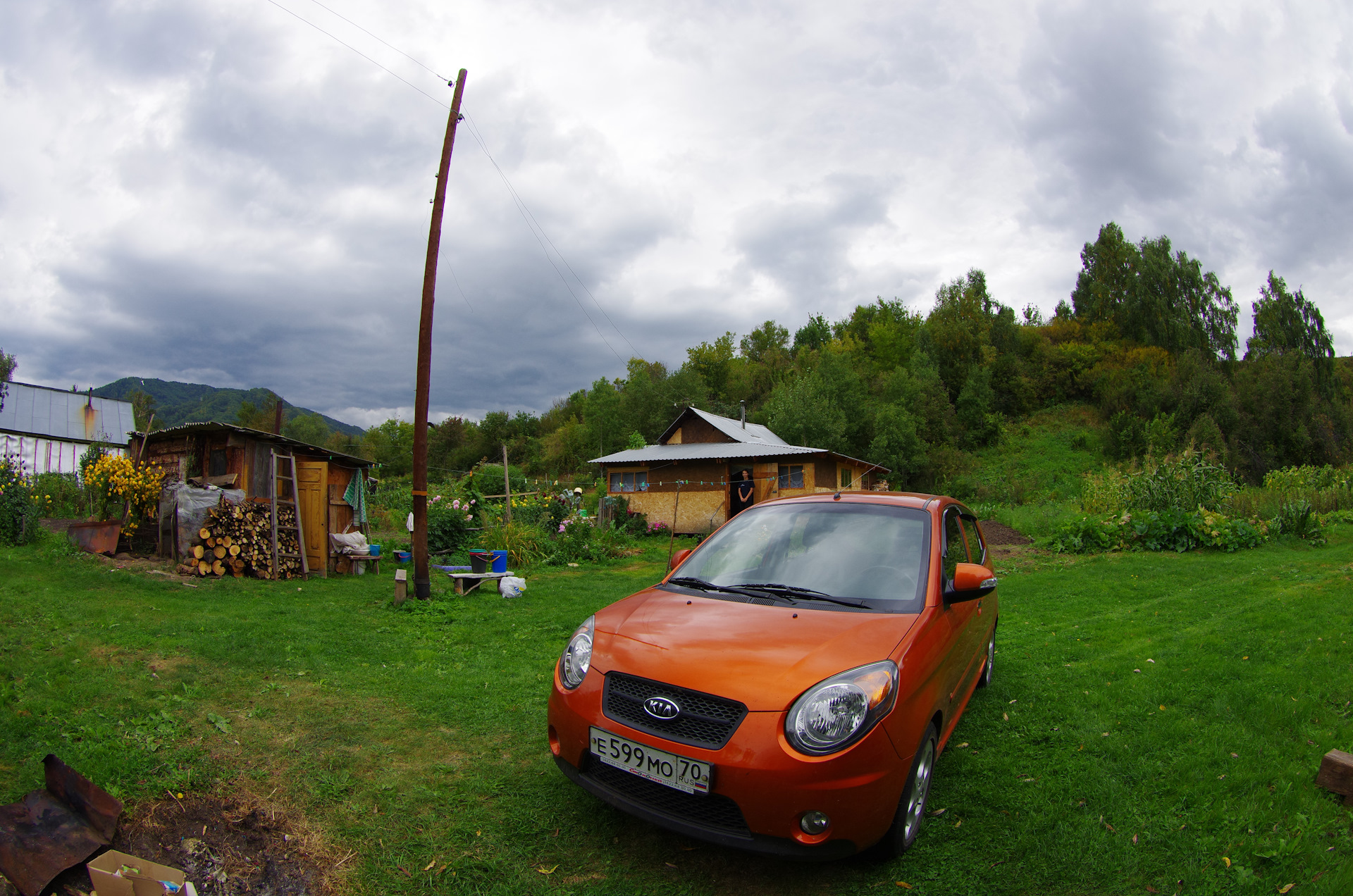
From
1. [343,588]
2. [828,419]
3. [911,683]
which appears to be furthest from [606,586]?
[828,419]

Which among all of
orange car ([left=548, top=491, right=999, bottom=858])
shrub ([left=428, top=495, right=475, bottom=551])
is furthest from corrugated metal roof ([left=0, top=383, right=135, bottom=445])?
orange car ([left=548, top=491, right=999, bottom=858])

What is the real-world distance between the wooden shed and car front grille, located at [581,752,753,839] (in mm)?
9842

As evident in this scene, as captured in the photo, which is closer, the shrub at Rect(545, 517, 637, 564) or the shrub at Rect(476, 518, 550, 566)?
the shrub at Rect(476, 518, 550, 566)

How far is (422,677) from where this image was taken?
5.33 m

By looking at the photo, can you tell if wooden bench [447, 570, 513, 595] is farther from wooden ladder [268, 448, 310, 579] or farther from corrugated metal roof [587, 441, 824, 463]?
corrugated metal roof [587, 441, 824, 463]

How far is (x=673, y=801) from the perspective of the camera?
2.59 metres

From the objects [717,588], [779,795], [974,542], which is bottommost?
[779,795]

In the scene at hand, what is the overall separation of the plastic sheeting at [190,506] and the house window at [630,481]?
15.1 m

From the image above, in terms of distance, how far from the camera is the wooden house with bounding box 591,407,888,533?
2303 cm

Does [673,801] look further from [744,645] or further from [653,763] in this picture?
[744,645]

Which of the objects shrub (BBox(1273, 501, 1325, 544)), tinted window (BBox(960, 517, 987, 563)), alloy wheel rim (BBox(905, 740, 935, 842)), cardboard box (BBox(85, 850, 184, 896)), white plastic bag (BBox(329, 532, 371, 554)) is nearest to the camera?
cardboard box (BBox(85, 850, 184, 896))

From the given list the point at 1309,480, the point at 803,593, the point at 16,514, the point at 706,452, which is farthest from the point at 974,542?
the point at 1309,480

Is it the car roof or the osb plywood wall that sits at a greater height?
the car roof

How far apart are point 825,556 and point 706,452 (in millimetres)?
20837
